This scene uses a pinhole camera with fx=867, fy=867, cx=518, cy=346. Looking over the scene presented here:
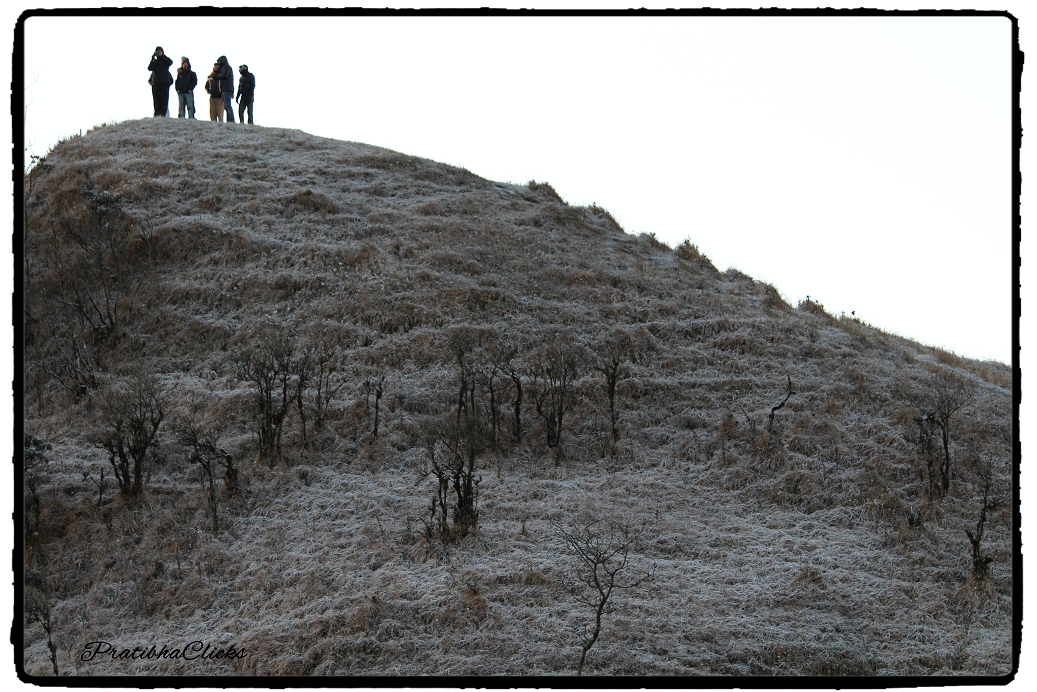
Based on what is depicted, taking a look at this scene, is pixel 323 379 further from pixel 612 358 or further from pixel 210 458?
pixel 612 358

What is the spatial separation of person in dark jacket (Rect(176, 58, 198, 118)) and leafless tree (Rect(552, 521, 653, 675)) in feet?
56.4

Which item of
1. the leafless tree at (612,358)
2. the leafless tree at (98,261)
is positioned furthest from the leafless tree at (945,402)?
the leafless tree at (98,261)

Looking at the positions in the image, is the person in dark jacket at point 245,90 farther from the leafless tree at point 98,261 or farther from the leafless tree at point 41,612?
the leafless tree at point 41,612

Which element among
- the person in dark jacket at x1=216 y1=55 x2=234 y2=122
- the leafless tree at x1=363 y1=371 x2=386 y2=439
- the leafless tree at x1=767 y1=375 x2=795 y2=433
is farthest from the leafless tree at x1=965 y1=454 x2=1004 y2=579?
the person in dark jacket at x1=216 y1=55 x2=234 y2=122

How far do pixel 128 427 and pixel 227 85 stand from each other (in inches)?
576

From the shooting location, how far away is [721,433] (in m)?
12.7

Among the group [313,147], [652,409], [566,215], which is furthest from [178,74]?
[652,409]

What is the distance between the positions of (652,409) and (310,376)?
17.5 ft

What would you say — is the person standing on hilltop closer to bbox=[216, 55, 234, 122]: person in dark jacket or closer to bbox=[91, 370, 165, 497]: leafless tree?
bbox=[216, 55, 234, 122]: person in dark jacket

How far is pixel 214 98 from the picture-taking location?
24156 millimetres

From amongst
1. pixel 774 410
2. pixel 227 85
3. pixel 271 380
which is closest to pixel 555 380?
pixel 774 410

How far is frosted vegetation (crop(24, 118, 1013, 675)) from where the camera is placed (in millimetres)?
8242

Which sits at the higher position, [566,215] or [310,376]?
[566,215]

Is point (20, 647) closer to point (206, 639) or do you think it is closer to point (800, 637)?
point (206, 639)
